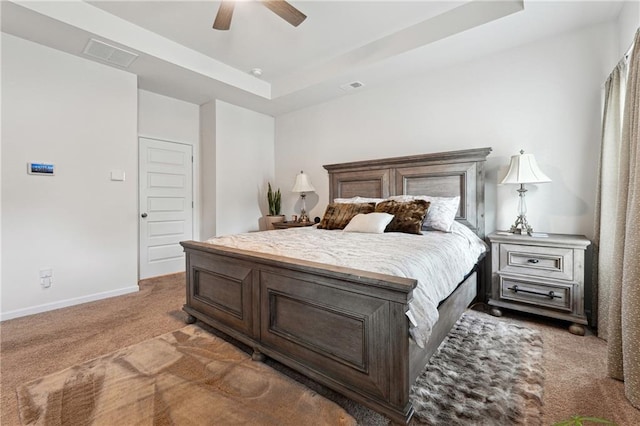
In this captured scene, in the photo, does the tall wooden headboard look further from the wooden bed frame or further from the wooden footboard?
the wooden footboard

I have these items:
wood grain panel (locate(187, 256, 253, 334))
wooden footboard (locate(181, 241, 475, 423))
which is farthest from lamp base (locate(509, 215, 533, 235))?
wood grain panel (locate(187, 256, 253, 334))

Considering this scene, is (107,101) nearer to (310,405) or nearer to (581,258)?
(310,405)

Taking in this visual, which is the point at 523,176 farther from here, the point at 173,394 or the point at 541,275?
the point at 173,394

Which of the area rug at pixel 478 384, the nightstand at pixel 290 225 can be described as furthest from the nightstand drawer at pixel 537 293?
the nightstand at pixel 290 225

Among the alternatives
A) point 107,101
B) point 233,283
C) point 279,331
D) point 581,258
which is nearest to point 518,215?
point 581,258

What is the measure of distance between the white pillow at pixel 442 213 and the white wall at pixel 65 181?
11.3ft

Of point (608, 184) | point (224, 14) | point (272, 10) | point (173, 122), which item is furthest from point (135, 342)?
point (608, 184)

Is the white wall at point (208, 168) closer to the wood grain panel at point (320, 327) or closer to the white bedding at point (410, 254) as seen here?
the white bedding at point (410, 254)

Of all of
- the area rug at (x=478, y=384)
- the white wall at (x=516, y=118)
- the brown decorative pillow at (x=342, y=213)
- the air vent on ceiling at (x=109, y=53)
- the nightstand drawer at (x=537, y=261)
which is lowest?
the area rug at (x=478, y=384)

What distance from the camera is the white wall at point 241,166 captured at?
458 cm

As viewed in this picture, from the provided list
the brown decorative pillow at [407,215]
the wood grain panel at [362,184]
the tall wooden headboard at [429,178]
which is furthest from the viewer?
the wood grain panel at [362,184]

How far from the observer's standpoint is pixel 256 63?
3.85 m

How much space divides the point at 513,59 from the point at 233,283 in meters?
3.47

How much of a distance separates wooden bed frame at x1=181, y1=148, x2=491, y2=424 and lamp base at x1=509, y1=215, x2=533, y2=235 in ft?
2.09
